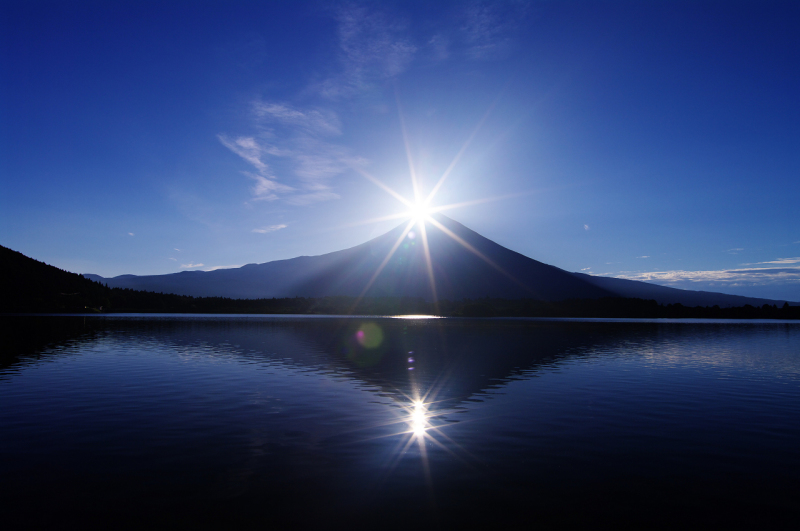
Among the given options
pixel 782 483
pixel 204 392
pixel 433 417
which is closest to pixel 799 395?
pixel 782 483

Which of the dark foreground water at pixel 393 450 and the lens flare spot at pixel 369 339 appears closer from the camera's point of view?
the dark foreground water at pixel 393 450

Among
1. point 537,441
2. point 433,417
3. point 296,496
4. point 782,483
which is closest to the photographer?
point 296,496

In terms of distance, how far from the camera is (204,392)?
99.7 ft

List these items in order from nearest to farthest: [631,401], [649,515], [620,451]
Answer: [649,515], [620,451], [631,401]

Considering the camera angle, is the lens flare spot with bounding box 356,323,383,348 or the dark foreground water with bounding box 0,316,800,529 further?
the lens flare spot with bounding box 356,323,383,348

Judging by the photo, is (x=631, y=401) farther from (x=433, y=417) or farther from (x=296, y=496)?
(x=296, y=496)

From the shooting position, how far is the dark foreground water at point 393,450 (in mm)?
12547

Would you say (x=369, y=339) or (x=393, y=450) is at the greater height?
(x=369, y=339)

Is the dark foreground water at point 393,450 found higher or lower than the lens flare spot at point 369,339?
lower

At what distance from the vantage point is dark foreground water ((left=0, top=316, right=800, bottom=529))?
12547 millimetres

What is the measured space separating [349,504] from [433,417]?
11.7m

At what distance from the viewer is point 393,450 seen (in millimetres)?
18188

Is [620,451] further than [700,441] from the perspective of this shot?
No

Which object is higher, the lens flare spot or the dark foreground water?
the lens flare spot
